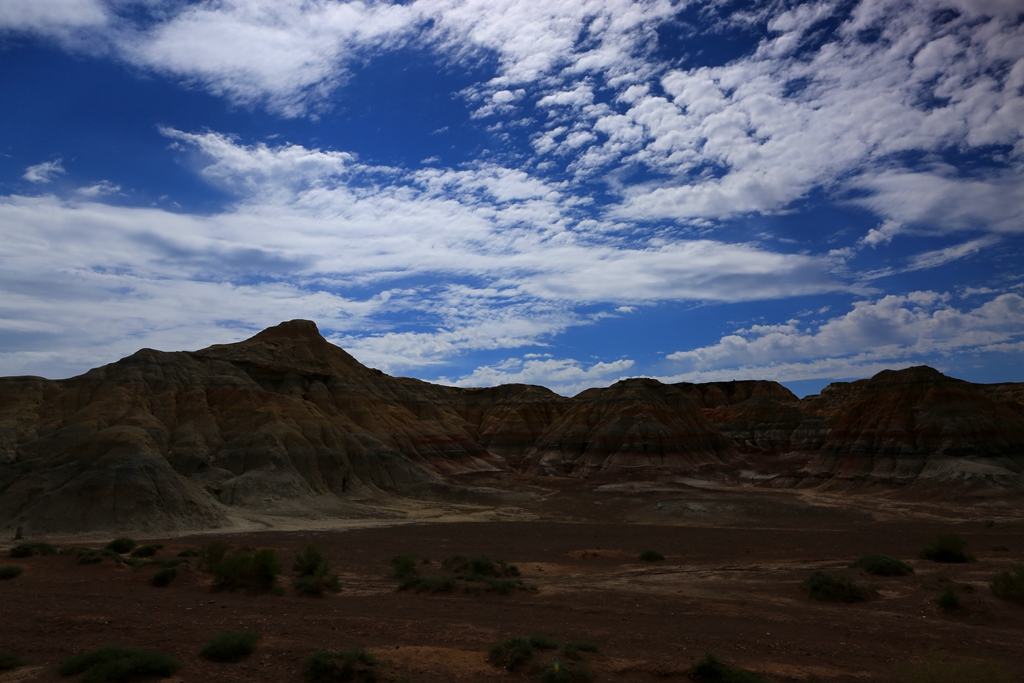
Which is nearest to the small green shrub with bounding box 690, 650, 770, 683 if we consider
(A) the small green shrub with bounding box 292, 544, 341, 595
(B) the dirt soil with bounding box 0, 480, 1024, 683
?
(B) the dirt soil with bounding box 0, 480, 1024, 683

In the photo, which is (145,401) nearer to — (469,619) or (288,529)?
(288,529)

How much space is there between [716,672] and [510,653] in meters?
4.15

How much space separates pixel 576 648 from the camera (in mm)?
13906

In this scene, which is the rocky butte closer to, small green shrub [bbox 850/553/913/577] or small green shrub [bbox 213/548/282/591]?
small green shrub [bbox 213/548/282/591]

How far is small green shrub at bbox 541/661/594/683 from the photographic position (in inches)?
480

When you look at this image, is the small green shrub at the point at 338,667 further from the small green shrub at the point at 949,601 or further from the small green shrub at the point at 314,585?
the small green shrub at the point at 949,601

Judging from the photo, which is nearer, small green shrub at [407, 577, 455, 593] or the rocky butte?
small green shrub at [407, 577, 455, 593]

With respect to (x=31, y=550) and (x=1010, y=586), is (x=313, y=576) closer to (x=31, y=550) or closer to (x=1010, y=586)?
(x=31, y=550)

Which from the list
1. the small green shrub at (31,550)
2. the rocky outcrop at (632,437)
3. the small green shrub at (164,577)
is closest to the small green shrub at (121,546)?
the small green shrub at (31,550)

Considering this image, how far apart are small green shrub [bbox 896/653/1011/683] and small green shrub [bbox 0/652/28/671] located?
57.1 feet

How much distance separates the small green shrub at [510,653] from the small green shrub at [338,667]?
2520 mm

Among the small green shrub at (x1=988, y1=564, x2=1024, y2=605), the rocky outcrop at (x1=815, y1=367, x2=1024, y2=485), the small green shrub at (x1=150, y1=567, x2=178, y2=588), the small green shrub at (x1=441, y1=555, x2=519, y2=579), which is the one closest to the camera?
the small green shrub at (x1=988, y1=564, x2=1024, y2=605)

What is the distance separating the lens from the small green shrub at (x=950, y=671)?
12.4 metres

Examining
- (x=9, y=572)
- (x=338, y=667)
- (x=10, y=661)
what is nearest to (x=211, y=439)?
(x=9, y=572)
